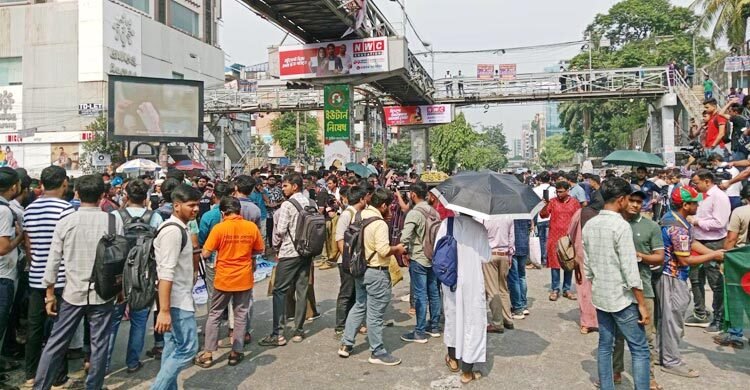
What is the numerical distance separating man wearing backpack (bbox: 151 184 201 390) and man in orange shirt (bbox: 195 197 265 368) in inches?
31.2

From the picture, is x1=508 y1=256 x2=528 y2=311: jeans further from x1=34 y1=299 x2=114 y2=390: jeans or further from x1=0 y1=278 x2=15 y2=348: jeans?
x1=0 y1=278 x2=15 y2=348: jeans

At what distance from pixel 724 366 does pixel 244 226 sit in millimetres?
4542

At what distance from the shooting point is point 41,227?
162 inches

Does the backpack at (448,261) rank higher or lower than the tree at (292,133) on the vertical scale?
lower

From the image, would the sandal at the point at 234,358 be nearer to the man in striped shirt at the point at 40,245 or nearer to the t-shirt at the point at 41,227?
the man in striped shirt at the point at 40,245

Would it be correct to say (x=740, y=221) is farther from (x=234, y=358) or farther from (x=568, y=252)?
(x=234, y=358)

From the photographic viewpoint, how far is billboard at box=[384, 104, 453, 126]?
963 inches

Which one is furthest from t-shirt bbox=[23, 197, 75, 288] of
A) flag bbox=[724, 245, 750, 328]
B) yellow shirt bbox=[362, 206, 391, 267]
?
flag bbox=[724, 245, 750, 328]

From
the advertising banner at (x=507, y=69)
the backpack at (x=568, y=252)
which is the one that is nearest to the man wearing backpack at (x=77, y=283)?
the backpack at (x=568, y=252)

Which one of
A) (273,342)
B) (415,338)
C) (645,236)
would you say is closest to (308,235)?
(273,342)

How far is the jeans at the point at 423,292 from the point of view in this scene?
542cm

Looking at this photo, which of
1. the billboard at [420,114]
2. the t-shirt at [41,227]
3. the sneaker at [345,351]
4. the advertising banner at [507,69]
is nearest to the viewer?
the t-shirt at [41,227]

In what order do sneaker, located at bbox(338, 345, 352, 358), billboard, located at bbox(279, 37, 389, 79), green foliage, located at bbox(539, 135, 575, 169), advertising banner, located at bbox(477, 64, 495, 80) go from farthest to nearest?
green foliage, located at bbox(539, 135, 575, 169) → advertising banner, located at bbox(477, 64, 495, 80) → billboard, located at bbox(279, 37, 389, 79) → sneaker, located at bbox(338, 345, 352, 358)

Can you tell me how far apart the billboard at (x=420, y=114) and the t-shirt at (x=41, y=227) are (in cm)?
2111
